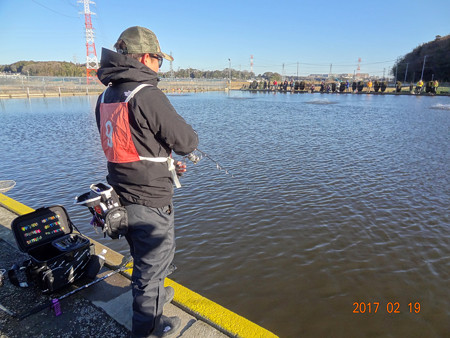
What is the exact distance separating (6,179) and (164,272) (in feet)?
26.6

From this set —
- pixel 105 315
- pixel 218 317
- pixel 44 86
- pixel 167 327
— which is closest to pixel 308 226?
pixel 218 317

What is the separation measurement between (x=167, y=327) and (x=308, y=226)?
374 cm

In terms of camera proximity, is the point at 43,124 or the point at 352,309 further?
the point at 43,124

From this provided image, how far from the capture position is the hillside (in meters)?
72.2

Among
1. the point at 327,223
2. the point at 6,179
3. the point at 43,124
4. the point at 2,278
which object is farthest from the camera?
the point at 43,124

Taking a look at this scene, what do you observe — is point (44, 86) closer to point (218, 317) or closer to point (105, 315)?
point (105, 315)

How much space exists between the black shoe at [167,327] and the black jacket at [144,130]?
1.08 metres

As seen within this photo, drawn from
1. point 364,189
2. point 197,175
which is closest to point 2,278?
point 197,175

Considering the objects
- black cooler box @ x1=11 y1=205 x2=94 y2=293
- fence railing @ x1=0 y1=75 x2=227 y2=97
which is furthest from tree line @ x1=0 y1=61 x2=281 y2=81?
black cooler box @ x1=11 y1=205 x2=94 y2=293

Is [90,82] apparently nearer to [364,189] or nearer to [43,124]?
[43,124]

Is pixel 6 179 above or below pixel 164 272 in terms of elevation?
below

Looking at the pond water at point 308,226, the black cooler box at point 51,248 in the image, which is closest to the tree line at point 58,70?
the pond water at point 308,226

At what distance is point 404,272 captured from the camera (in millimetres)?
4199
